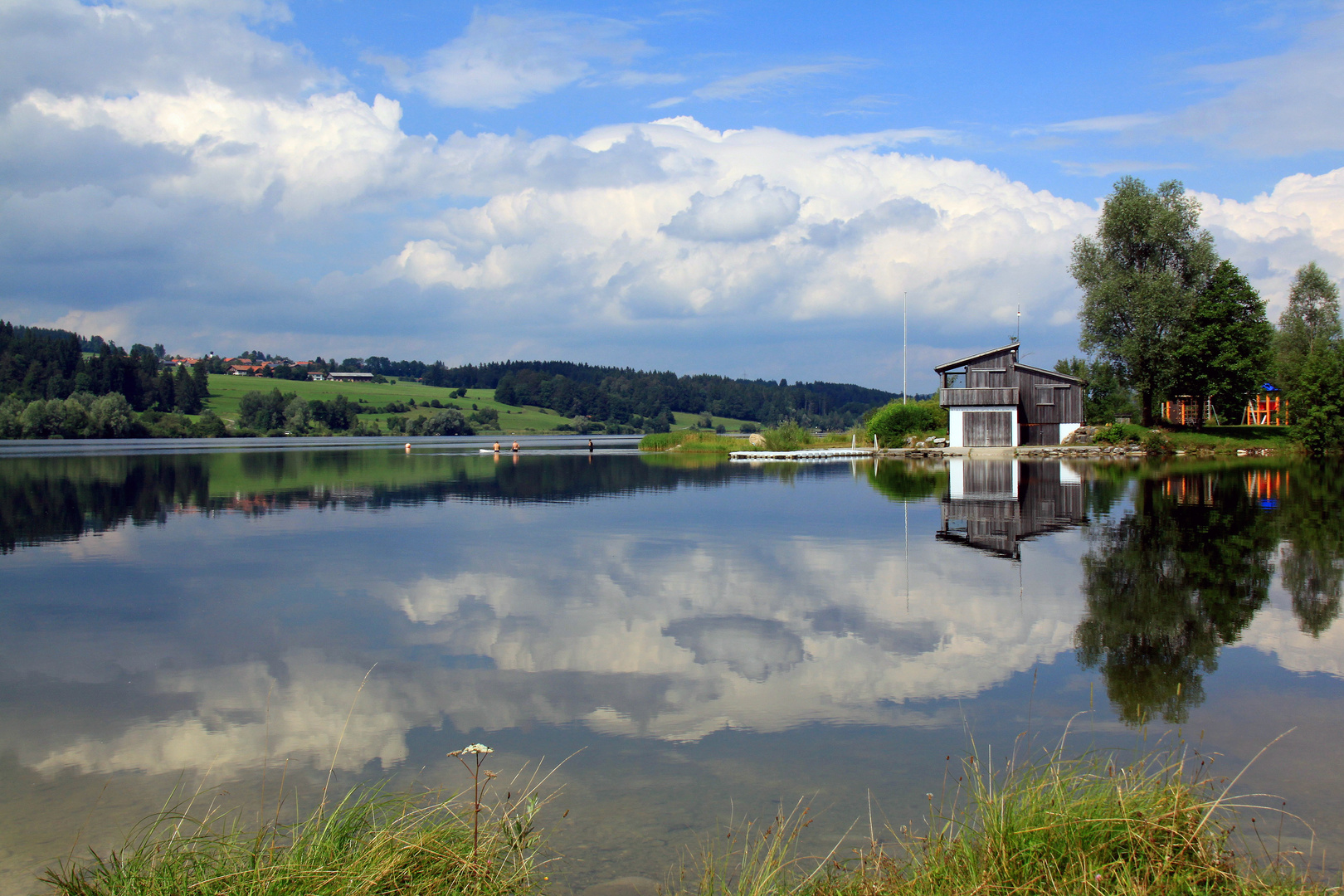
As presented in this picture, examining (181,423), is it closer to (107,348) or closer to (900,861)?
(107,348)

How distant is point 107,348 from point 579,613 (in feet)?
455

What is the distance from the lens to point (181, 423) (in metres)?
109

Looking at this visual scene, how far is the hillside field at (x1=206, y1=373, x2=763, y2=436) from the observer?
12912 centimetres

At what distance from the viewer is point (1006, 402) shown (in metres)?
49.9

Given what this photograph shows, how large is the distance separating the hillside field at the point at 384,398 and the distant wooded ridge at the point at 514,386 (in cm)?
336

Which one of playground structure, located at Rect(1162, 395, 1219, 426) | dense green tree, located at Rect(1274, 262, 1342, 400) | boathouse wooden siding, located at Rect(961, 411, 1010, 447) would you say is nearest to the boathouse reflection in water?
boathouse wooden siding, located at Rect(961, 411, 1010, 447)

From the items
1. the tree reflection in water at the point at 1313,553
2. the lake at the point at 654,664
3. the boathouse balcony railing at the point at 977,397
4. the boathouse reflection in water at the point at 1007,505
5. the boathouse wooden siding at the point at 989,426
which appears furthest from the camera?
the boathouse wooden siding at the point at 989,426

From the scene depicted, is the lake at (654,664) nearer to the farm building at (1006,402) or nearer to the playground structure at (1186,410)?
the farm building at (1006,402)

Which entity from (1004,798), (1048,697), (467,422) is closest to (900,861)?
(1004,798)

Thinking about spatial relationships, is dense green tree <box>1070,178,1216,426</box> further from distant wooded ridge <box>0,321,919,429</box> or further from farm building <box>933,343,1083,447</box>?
distant wooded ridge <box>0,321,919,429</box>

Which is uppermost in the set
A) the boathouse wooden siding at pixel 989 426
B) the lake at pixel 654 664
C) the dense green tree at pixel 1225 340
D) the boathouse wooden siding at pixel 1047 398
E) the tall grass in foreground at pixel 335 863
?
the dense green tree at pixel 1225 340

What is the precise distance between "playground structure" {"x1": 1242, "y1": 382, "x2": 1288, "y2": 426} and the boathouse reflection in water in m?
32.7

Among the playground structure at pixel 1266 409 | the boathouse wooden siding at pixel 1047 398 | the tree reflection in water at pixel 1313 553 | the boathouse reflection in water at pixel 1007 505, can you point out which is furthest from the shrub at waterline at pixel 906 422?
the tree reflection in water at pixel 1313 553

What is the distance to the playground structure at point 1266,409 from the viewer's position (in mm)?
61406
